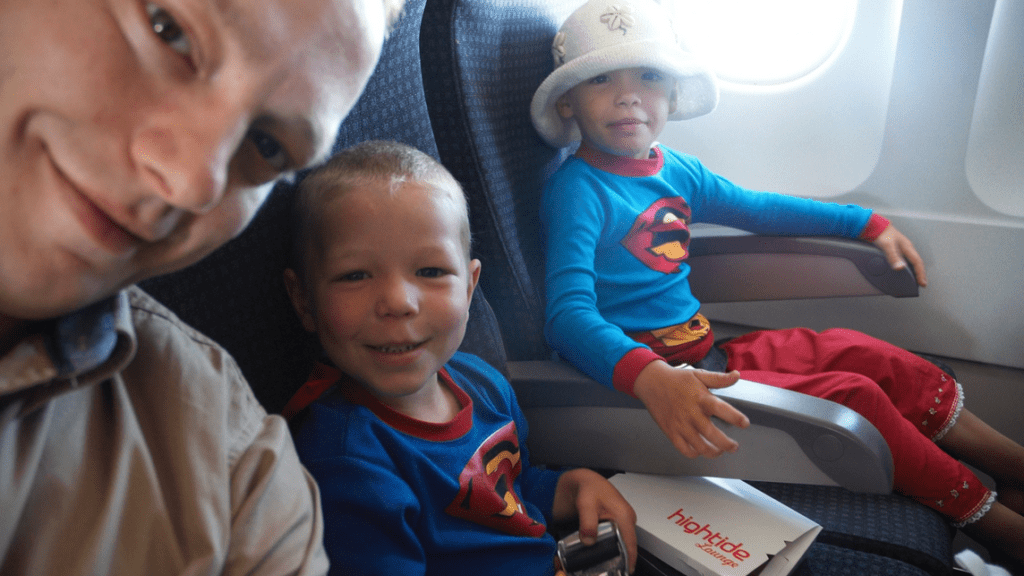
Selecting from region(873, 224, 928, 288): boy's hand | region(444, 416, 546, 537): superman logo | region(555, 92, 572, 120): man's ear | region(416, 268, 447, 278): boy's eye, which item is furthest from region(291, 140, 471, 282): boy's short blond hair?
region(873, 224, 928, 288): boy's hand

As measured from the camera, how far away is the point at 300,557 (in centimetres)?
67

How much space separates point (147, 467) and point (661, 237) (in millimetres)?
1232

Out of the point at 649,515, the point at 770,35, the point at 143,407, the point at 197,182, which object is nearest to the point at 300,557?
the point at 143,407

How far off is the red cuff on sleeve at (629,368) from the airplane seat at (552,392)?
2 cm

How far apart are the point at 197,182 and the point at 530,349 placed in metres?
0.98

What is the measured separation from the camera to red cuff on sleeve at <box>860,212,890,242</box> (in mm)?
1695

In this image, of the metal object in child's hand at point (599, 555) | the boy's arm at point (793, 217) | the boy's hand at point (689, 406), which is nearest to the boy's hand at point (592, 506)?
the metal object in child's hand at point (599, 555)

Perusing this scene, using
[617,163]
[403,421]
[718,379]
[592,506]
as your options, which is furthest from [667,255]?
[403,421]

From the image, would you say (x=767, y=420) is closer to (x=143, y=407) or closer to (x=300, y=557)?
(x=300, y=557)

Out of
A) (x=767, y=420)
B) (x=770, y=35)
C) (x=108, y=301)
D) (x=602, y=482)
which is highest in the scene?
(x=770, y=35)

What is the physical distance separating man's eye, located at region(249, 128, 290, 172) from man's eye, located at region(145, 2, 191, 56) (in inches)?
3.0

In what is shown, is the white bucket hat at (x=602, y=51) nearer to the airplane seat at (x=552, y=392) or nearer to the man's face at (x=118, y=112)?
the airplane seat at (x=552, y=392)

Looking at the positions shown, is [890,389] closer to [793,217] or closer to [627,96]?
[793,217]

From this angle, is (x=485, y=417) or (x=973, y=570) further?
(x=973, y=570)
